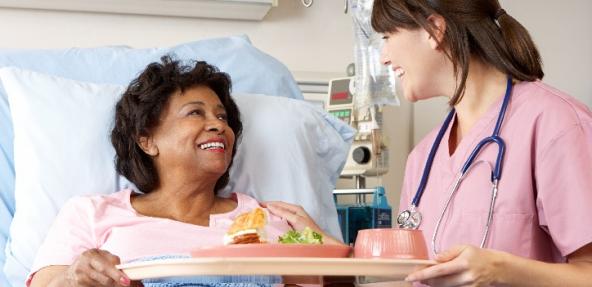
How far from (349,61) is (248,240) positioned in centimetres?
177

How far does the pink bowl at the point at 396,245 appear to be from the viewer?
4.00 ft

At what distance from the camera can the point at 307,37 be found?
2963mm

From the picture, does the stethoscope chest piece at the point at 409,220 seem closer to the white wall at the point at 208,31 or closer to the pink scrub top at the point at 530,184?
the pink scrub top at the point at 530,184

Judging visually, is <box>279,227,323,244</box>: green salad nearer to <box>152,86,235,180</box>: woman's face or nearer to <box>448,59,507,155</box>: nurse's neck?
<box>448,59,507,155</box>: nurse's neck

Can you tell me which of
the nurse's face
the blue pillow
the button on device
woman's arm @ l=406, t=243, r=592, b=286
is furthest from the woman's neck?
woman's arm @ l=406, t=243, r=592, b=286

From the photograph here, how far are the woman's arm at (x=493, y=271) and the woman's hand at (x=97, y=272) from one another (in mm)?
429

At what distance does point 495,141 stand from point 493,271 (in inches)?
15.6

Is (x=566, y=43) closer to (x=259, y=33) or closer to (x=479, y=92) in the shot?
(x=259, y=33)

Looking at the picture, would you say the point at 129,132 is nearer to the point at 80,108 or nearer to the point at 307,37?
the point at 80,108

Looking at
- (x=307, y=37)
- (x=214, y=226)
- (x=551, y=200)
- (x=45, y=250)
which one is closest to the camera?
(x=551, y=200)

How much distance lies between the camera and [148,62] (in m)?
2.39

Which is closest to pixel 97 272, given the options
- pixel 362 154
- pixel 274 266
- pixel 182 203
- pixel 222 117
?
pixel 274 266

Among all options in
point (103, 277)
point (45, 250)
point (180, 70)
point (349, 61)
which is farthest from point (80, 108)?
point (349, 61)

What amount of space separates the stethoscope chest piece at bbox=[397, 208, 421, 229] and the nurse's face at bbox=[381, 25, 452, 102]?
0.22 meters
